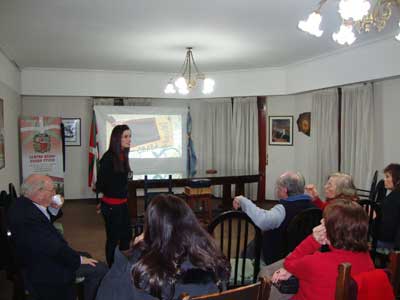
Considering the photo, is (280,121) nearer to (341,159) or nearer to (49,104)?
(341,159)

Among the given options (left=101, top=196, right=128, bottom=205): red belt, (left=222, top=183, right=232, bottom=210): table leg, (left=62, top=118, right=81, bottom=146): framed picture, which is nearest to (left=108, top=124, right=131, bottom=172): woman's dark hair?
(left=101, top=196, right=128, bottom=205): red belt

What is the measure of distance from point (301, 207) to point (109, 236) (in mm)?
1706

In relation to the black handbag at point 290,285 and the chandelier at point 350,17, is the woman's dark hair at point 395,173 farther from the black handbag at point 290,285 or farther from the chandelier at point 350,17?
the black handbag at point 290,285

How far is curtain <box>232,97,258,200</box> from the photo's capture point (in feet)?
25.4

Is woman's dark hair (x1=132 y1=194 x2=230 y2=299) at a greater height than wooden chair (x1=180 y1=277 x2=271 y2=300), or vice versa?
woman's dark hair (x1=132 y1=194 x2=230 y2=299)

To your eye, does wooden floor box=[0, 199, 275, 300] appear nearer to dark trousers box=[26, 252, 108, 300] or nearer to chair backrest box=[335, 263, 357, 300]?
Result: dark trousers box=[26, 252, 108, 300]

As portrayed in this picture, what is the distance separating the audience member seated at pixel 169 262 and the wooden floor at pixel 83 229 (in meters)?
2.36

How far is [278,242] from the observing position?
2.78m

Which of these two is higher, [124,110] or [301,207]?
[124,110]

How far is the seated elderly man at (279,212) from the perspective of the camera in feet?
8.68

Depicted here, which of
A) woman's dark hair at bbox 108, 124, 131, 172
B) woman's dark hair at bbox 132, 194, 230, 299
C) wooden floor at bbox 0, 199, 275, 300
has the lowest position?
wooden floor at bbox 0, 199, 275, 300

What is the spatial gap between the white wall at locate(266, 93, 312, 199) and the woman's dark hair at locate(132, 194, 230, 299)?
5.87 meters

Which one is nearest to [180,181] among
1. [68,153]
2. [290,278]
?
[68,153]

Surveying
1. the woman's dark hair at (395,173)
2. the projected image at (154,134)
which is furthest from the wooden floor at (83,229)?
the woman's dark hair at (395,173)
